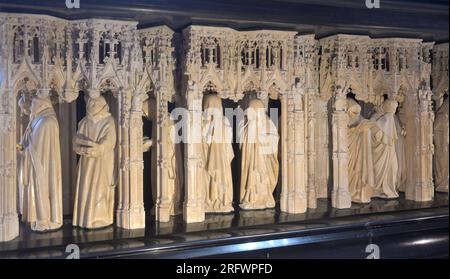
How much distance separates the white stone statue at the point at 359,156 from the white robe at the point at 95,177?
239cm

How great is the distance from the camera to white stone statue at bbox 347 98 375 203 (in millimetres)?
4730

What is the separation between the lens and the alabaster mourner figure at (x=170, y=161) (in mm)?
4051

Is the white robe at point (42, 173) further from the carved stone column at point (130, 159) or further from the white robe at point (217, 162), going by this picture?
the white robe at point (217, 162)

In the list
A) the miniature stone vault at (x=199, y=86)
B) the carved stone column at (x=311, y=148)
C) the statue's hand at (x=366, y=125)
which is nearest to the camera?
the miniature stone vault at (x=199, y=86)

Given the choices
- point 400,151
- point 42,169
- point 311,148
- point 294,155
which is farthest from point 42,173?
point 400,151

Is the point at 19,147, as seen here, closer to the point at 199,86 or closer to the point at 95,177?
the point at 95,177

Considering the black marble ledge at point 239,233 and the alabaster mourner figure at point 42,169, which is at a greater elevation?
the alabaster mourner figure at point 42,169

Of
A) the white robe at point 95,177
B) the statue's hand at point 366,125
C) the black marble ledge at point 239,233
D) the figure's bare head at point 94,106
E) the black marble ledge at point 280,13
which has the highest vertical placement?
the black marble ledge at point 280,13

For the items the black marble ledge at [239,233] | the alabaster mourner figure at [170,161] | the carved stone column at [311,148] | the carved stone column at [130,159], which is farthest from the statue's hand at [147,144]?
the carved stone column at [311,148]

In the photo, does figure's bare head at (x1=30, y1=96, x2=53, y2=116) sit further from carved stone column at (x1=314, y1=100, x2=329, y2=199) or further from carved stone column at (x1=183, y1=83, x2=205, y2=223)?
carved stone column at (x1=314, y1=100, x2=329, y2=199)

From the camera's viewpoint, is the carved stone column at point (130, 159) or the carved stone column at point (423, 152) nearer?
the carved stone column at point (130, 159)

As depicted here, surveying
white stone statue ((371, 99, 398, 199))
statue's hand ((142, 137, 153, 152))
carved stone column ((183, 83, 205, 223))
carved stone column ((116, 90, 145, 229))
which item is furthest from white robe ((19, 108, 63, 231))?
white stone statue ((371, 99, 398, 199))

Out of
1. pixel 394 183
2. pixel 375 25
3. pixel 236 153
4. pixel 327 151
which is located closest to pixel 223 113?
pixel 236 153
